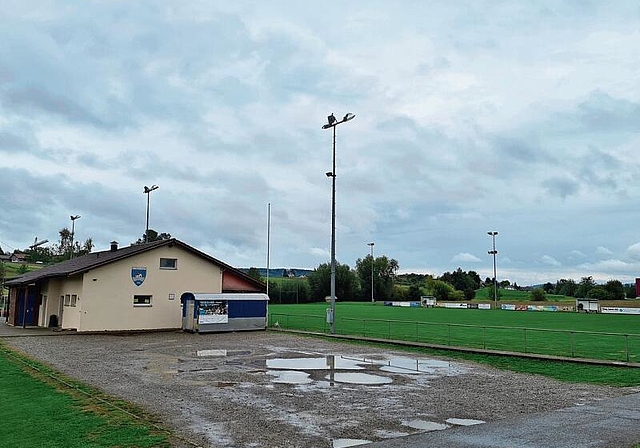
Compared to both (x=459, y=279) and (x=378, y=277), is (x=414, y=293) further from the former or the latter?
(x=459, y=279)

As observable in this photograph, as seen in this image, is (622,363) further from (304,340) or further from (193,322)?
(193,322)

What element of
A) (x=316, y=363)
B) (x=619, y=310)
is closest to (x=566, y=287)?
(x=619, y=310)

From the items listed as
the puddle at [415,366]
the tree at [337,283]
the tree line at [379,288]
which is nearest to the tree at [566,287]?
the tree line at [379,288]

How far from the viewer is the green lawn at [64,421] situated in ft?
28.6

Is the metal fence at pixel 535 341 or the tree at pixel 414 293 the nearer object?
the metal fence at pixel 535 341

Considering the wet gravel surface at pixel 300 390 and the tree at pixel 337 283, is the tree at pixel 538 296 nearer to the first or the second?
the tree at pixel 337 283

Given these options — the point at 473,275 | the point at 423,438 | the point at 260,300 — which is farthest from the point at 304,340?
the point at 473,275

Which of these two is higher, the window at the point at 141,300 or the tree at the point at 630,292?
the tree at the point at 630,292

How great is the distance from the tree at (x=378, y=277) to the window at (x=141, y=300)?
8848 centimetres

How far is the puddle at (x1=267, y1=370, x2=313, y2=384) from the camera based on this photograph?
15406mm

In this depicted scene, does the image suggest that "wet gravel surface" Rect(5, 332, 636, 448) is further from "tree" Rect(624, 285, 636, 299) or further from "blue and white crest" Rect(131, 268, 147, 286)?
"tree" Rect(624, 285, 636, 299)

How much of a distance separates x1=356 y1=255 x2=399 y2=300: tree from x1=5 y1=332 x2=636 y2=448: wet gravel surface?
10052 centimetres

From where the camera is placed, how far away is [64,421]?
1003 cm

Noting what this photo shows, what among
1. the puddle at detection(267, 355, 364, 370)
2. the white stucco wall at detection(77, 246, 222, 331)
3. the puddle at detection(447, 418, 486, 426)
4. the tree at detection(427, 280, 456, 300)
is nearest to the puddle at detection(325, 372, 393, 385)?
the puddle at detection(267, 355, 364, 370)
